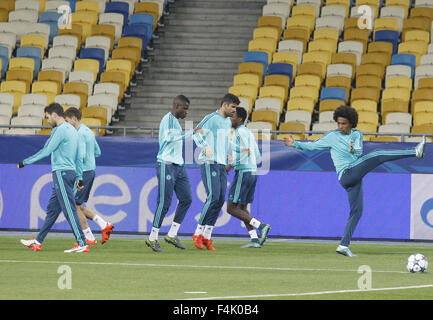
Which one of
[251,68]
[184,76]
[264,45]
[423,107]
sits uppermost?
[264,45]

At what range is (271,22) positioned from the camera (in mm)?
25938

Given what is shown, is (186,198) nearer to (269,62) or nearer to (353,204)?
(353,204)

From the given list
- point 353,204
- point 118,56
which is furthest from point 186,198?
point 118,56

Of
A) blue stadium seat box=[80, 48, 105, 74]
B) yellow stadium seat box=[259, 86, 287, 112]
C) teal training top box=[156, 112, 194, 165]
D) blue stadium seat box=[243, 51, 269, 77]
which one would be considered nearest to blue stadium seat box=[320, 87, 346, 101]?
yellow stadium seat box=[259, 86, 287, 112]

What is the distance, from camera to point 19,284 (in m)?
9.32

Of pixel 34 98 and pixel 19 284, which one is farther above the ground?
pixel 34 98

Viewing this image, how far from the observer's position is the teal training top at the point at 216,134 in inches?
549

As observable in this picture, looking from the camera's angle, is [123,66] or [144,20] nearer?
[123,66]

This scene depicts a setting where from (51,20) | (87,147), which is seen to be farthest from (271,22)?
(87,147)

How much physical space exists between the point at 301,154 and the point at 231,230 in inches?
69.6

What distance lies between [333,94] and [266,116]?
6.40ft

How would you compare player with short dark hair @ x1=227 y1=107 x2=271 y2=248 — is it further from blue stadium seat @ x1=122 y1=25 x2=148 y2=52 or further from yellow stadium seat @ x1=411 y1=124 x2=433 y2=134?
blue stadium seat @ x1=122 y1=25 x2=148 y2=52

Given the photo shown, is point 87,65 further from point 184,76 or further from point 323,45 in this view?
point 323,45

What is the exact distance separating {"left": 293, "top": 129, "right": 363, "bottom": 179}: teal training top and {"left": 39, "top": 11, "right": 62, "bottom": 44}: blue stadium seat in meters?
14.4
